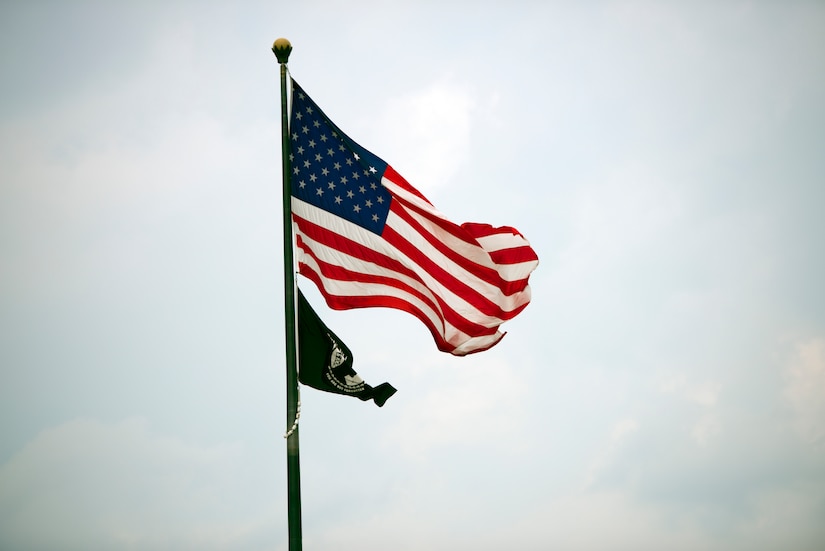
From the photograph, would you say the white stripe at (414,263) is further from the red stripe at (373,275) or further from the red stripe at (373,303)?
the red stripe at (373,303)

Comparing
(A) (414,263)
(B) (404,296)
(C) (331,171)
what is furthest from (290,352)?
(C) (331,171)

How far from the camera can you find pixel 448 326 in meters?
14.9

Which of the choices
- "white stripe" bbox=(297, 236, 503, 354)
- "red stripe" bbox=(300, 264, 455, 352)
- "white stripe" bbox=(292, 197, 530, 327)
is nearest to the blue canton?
Answer: "white stripe" bbox=(292, 197, 530, 327)

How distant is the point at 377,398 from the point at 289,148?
161 inches

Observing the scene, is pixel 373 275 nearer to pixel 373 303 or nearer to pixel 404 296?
pixel 373 303

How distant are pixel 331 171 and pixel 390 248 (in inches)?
62.4

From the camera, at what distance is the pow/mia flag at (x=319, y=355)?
12.9 m

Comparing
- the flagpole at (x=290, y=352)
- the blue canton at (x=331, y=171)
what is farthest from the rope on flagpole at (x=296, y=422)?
the blue canton at (x=331, y=171)

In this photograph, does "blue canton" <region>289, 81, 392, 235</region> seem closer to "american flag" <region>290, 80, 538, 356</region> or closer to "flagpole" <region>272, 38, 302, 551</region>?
"american flag" <region>290, 80, 538, 356</region>

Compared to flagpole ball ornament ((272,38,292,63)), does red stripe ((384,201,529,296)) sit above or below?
below

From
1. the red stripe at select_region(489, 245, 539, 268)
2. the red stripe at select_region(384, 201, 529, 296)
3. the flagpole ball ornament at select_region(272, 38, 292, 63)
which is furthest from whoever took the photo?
the red stripe at select_region(489, 245, 539, 268)

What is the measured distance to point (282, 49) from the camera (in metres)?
13.6

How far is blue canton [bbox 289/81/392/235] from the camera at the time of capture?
1388 centimetres

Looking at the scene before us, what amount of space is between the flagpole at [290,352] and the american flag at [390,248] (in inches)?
17.0
